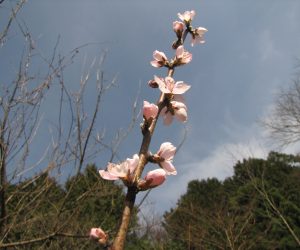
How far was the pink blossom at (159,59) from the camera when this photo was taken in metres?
1.72

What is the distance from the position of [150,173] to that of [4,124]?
2.50 meters

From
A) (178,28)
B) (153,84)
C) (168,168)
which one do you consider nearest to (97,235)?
(168,168)

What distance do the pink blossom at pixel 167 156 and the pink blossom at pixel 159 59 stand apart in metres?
0.46

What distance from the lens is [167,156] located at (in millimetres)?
1444

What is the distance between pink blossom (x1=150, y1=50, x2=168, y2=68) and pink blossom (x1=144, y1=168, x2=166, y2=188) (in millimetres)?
643

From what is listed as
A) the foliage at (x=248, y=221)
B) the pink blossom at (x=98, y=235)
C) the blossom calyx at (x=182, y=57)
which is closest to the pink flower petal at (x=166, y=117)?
the blossom calyx at (x=182, y=57)

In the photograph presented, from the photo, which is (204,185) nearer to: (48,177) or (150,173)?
(48,177)

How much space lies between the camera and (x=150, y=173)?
4.07ft

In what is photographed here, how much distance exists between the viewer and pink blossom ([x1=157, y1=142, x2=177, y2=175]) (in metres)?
1.43

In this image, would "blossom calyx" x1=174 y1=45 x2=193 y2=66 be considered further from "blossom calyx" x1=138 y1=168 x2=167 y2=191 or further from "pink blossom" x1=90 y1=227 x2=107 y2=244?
"pink blossom" x1=90 y1=227 x2=107 y2=244

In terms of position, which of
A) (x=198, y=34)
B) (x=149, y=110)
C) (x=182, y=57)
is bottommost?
(x=149, y=110)

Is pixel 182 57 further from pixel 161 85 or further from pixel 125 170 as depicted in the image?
pixel 125 170

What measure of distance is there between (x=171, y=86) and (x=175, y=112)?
0.36 ft

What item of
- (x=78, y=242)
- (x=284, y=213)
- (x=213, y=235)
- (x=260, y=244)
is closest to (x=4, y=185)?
(x=78, y=242)
